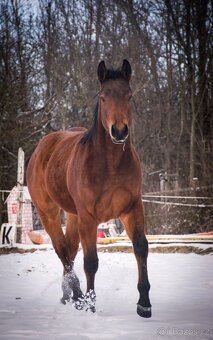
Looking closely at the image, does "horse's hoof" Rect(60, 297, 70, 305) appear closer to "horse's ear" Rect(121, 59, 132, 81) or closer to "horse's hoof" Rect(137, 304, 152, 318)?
"horse's hoof" Rect(137, 304, 152, 318)

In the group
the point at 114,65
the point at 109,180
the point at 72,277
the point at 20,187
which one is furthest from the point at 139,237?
the point at 114,65

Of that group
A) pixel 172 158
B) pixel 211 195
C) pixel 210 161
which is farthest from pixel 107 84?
pixel 172 158

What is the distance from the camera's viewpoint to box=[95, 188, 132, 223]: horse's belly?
411cm

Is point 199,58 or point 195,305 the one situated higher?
point 199,58

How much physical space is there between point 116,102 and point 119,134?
33 centimetres

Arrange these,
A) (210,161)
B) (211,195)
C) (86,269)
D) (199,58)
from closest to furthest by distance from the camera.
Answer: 1. (86,269)
2. (211,195)
3. (210,161)
4. (199,58)

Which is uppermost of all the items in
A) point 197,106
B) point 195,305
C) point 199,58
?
point 199,58

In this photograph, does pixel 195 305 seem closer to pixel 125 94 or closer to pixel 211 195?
pixel 125 94

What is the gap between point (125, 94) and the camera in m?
4.01

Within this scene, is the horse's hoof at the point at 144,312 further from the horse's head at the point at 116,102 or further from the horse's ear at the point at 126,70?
the horse's ear at the point at 126,70

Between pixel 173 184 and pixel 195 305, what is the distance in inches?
464

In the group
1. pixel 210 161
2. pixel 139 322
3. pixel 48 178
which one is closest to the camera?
pixel 139 322

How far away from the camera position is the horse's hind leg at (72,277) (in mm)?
4709

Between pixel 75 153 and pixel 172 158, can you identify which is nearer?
pixel 75 153
